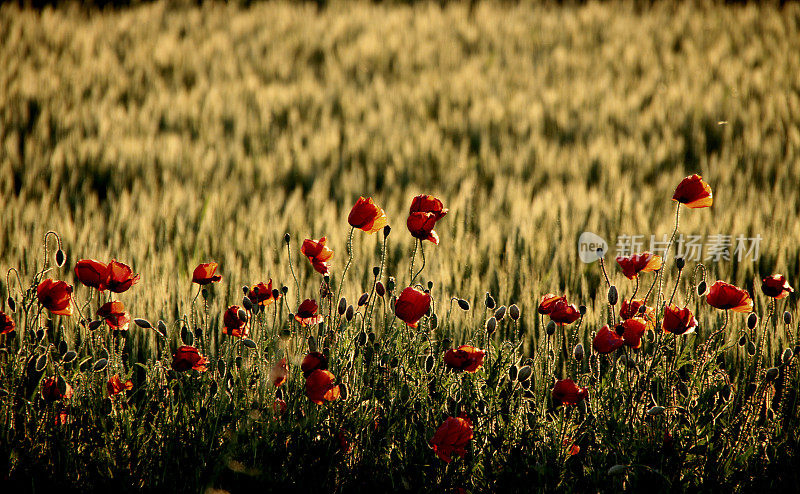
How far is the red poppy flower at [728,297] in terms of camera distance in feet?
3.94

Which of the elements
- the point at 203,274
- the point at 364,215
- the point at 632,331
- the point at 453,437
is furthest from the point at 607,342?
the point at 203,274

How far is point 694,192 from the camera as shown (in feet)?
4.02

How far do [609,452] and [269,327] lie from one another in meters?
0.74

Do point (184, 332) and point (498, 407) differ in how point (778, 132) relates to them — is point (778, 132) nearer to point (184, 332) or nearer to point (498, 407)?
point (498, 407)

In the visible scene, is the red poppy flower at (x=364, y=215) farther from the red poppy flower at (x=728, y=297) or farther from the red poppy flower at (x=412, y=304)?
the red poppy flower at (x=728, y=297)

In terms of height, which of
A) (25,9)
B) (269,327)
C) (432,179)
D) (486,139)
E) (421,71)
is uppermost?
(25,9)

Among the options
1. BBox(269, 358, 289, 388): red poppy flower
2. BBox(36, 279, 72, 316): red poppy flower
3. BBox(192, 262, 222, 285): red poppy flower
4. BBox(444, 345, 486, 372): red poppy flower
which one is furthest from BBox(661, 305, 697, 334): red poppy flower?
BBox(36, 279, 72, 316): red poppy flower

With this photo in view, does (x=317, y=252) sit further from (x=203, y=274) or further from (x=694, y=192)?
(x=694, y=192)

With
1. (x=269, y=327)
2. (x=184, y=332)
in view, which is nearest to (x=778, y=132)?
(x=269, y=327)

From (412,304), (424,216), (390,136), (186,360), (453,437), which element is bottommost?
(453,437)

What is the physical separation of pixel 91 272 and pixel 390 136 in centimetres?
214

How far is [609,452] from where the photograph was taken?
49.1 inches

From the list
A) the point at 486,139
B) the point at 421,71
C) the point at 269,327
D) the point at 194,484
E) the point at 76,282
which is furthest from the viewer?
the point at 421,71

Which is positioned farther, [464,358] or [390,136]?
[390,136]
